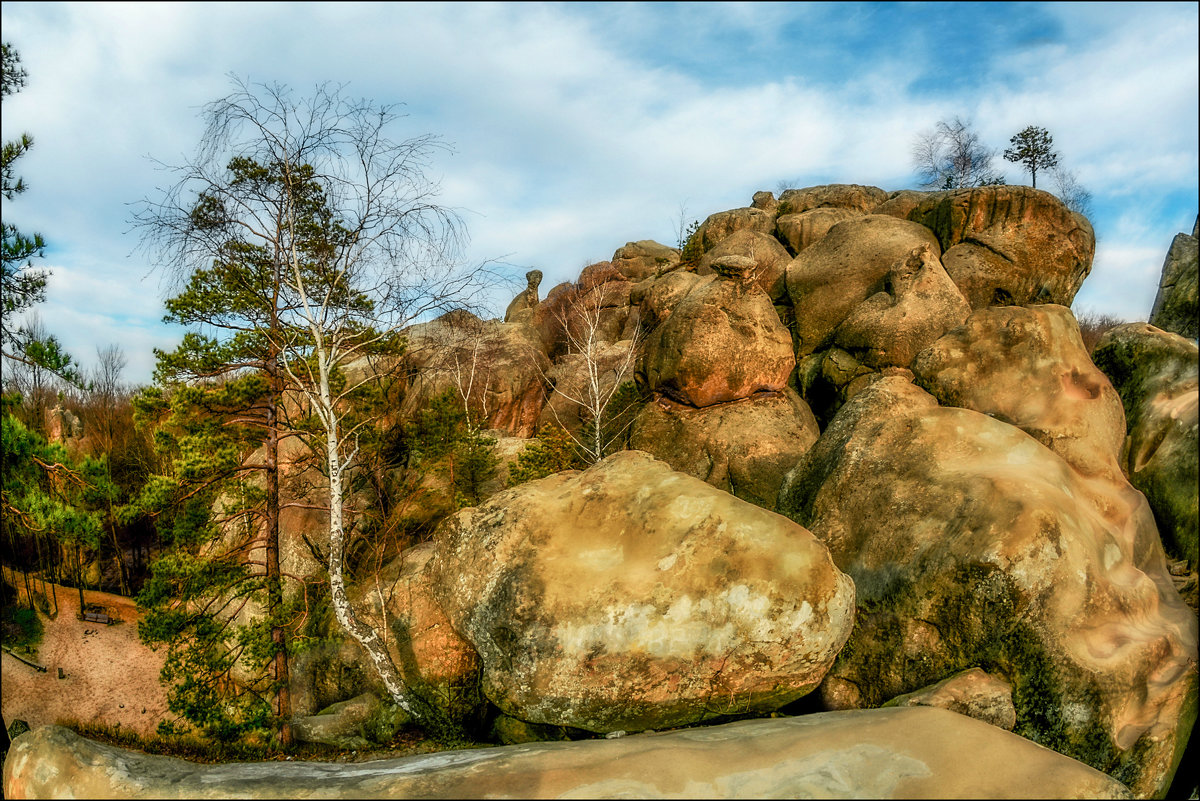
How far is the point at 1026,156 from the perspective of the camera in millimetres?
29703

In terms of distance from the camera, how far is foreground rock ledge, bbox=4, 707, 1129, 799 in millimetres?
4922

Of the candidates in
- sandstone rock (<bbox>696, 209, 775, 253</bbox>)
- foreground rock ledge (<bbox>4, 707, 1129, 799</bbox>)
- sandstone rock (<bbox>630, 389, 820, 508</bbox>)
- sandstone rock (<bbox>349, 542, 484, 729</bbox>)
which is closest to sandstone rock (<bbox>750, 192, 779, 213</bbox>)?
sandstone rock (<bbox>696, 209, 775, 253</bbox>)

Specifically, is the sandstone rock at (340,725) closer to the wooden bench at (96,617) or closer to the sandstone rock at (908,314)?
the sandstone rock at (908,314)

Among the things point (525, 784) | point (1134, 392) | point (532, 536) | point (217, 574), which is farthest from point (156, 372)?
point (1134, 392)

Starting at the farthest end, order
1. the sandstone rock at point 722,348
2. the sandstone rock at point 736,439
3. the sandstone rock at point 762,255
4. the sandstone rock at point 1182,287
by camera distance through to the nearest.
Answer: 1. the sandstone rock at point 762,255
2. the sandstone rock at point 722,348
3. the sandstone rock at point 736,439
4. the sandstone rock at point 1182,287

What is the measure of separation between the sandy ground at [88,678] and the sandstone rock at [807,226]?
22.1 metres

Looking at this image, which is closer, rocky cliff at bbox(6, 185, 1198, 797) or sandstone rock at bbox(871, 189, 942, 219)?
rocky cliff at bbox(6, 185, 1198, 797)

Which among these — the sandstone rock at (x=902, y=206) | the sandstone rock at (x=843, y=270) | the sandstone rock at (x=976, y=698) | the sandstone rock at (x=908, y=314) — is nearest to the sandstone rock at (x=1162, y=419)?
the sandstone rock at (x=908, y=314)

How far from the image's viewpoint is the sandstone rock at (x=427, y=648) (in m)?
10.2

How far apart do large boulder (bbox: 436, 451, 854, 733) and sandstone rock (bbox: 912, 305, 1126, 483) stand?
4.11m

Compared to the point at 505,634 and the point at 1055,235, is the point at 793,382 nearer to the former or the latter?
the point at 1055,235

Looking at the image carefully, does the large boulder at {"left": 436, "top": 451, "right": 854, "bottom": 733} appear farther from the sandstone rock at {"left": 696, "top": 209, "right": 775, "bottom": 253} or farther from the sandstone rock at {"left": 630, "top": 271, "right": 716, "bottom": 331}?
the sandstone rock at {"left": 696, "top": 209, "right": 775, "bottom": 253}

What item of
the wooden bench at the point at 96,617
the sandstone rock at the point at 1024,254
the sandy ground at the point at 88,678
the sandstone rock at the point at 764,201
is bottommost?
the sandy ground at the point at 88,678

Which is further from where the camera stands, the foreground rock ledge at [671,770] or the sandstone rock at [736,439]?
the sandstone rock at [736,439]
